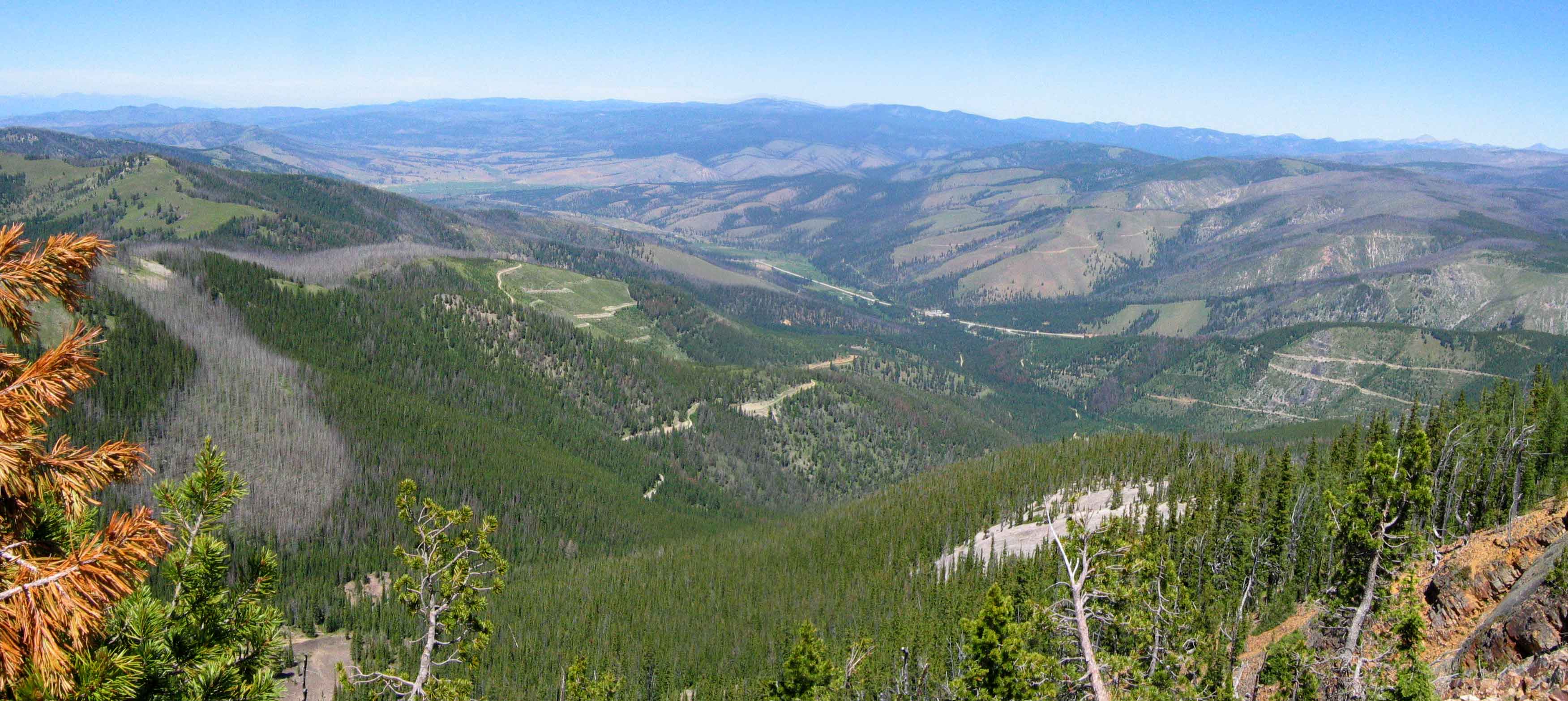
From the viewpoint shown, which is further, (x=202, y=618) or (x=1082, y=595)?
(x=1082, y=595)

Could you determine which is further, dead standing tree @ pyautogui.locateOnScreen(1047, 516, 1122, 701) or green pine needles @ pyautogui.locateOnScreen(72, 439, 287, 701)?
dead standing tree @ pyautogui.locateOnScreen(1047, 516, 1122, 701)

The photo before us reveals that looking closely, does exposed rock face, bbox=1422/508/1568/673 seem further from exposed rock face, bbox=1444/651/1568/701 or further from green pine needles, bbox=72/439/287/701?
green pine needles, bbox=72/439/287/701

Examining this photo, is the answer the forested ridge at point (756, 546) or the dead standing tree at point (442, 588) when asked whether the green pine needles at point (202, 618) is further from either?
the dead standing tree at point (442, 588)

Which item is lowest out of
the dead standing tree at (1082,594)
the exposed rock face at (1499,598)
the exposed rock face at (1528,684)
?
the exposed rock face at (1499,598)

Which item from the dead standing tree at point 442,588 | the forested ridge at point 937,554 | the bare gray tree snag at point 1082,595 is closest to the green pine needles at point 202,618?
the dead standing tree at point 442,588

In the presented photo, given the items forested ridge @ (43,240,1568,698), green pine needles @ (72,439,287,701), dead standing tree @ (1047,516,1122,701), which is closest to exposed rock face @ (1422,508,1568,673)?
forested ridge @ (43,240,1568,698)

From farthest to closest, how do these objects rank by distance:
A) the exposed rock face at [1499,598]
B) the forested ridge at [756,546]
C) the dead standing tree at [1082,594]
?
the exposed rock face at [1499,598], the forested ridge at [756,546], the dead standing tree at [1082,594]

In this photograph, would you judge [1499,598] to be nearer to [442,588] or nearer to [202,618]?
[442,588]

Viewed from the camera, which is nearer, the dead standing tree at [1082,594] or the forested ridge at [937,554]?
the dead standing tree at [1082,594]

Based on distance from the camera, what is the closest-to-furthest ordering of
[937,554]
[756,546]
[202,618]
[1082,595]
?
1. [202,618]
2. [1082,595]
3. [937,554]
4. [756,546]

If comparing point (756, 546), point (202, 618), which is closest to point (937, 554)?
point (756, 546)

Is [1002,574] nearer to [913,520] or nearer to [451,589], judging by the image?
[913,520]

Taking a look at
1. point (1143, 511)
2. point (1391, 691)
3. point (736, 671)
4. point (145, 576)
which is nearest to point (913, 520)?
point (1143, 511)
